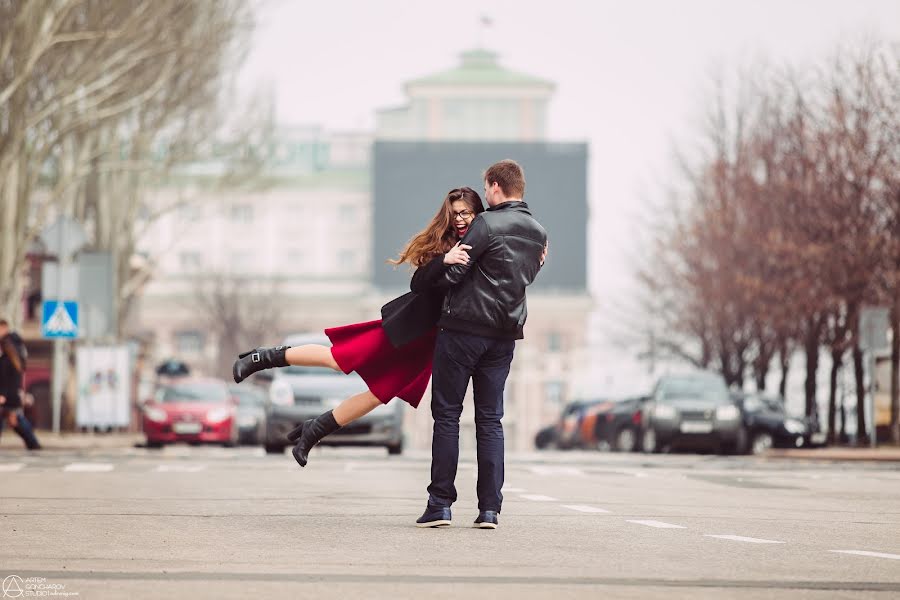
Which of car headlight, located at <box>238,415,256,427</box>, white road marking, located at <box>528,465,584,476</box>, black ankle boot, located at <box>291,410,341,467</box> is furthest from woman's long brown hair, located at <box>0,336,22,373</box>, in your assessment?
car headlight, located at <box>238,415,256,427</box>

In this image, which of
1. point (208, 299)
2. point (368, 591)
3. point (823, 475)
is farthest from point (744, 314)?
point (208, 299)

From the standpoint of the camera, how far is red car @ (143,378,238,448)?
36250mm

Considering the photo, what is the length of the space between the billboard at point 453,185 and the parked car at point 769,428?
88958 millimetres

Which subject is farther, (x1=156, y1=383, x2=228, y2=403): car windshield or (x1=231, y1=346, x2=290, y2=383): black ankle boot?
(x1=156, y1=383, x2=228, y2=403): car windshield

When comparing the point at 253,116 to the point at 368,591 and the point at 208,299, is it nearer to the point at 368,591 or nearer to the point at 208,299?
the point at 368,591

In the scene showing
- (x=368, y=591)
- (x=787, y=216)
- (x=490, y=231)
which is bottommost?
(x=368, y=591)

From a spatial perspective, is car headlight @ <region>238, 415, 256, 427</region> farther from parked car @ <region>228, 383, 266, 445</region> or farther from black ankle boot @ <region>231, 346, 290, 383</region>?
black ankle boot @ <region>231, 346, 290, 383</region>

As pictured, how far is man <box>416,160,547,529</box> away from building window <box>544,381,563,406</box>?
126004mm

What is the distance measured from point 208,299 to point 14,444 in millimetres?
70908

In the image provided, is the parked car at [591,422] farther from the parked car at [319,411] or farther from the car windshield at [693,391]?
the parked car at [319,411]

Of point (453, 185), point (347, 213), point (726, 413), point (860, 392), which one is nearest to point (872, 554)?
point (726, 413)

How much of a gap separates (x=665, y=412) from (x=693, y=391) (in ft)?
2.97

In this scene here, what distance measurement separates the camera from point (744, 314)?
52906mm

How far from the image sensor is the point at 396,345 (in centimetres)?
1120
